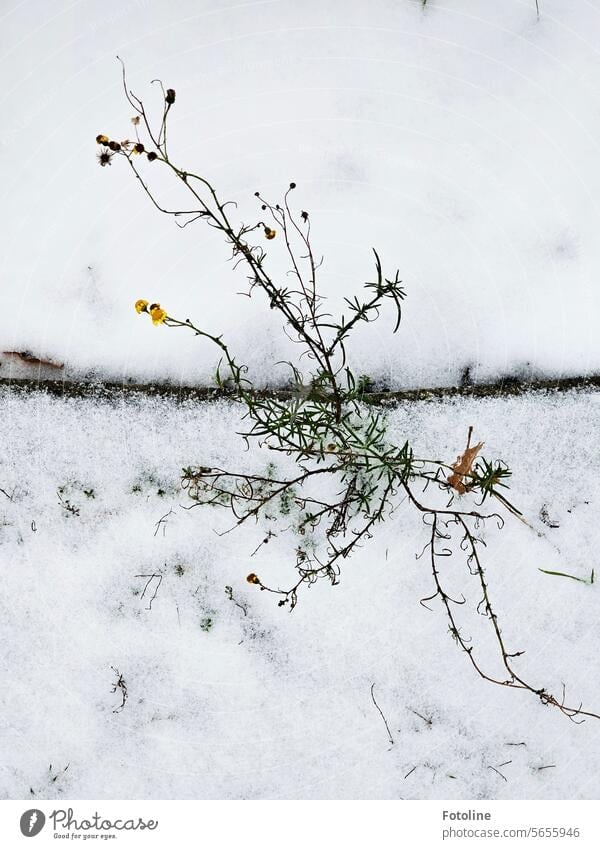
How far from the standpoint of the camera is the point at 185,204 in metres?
2.53

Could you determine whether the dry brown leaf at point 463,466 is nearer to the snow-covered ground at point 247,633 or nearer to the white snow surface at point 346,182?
the snow-covered ground at point 247,633

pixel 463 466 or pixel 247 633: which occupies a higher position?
pixel 463 466

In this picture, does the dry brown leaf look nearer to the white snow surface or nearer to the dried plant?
the dried plant

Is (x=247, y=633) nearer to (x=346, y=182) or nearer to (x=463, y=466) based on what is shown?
(x=463, y=466)

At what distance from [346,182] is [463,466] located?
1.08 metres

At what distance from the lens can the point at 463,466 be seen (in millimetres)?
2412

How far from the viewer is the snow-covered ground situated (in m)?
2.44

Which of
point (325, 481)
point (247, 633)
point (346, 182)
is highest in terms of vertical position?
point (346, 182)

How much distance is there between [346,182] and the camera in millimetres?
2492

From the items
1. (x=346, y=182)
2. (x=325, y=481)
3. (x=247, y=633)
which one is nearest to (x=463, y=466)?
(x=325, y=481)

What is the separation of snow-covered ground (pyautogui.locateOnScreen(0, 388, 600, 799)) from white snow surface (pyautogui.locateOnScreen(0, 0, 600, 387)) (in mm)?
254

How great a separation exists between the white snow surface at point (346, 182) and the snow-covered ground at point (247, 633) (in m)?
0.25

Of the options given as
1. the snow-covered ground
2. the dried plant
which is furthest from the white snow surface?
the snow-covered ground

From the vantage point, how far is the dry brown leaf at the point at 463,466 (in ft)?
7.86
